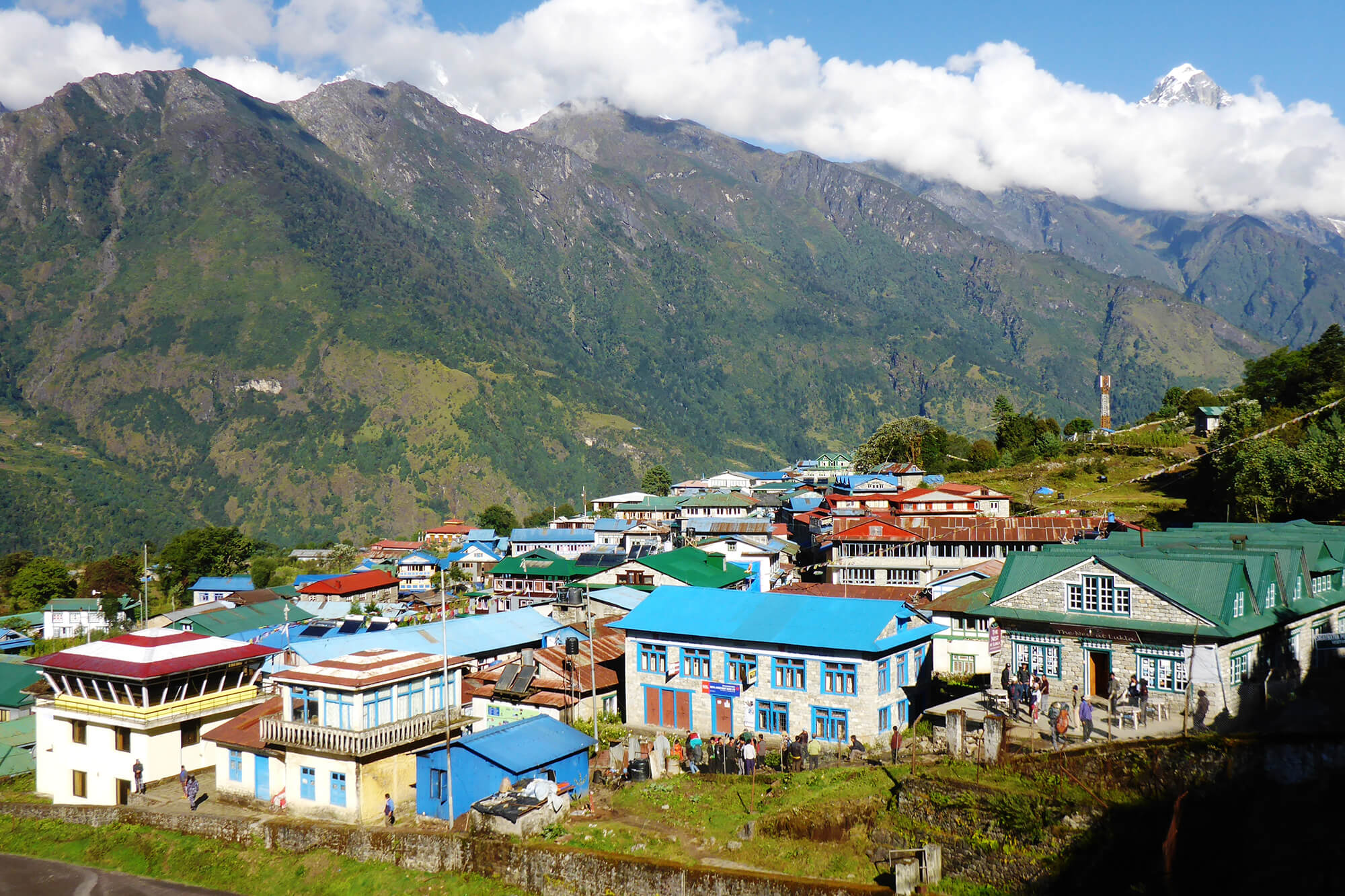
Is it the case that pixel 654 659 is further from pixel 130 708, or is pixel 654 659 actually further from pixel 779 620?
pixel 130 708

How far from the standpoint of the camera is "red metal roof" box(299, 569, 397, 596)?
10650 cm

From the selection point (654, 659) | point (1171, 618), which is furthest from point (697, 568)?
point (1171, 618)

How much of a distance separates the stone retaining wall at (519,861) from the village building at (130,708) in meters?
5.18

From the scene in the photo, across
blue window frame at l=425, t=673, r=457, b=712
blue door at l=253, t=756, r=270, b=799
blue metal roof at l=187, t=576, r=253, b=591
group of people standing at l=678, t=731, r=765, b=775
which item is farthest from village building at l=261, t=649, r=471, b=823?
blue metal roof at l=187, t=576, r=253, b=591

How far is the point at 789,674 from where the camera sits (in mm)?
39031

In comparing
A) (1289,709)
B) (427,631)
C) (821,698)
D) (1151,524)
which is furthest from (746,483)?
(1289,709)

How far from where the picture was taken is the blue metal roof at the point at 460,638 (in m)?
49.2

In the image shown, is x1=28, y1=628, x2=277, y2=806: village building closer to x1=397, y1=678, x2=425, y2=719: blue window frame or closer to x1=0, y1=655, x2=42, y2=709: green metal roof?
x1=397, y1=678, x2=425, y2=719: blue window frame

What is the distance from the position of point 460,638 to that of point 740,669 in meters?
17.0

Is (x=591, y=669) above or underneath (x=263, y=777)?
above

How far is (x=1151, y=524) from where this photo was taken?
83812mm

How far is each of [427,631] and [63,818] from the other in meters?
17.2

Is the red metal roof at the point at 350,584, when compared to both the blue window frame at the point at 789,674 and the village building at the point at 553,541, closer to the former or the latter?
the village building at the point at 553,541

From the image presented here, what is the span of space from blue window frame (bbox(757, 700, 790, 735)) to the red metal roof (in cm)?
7669
